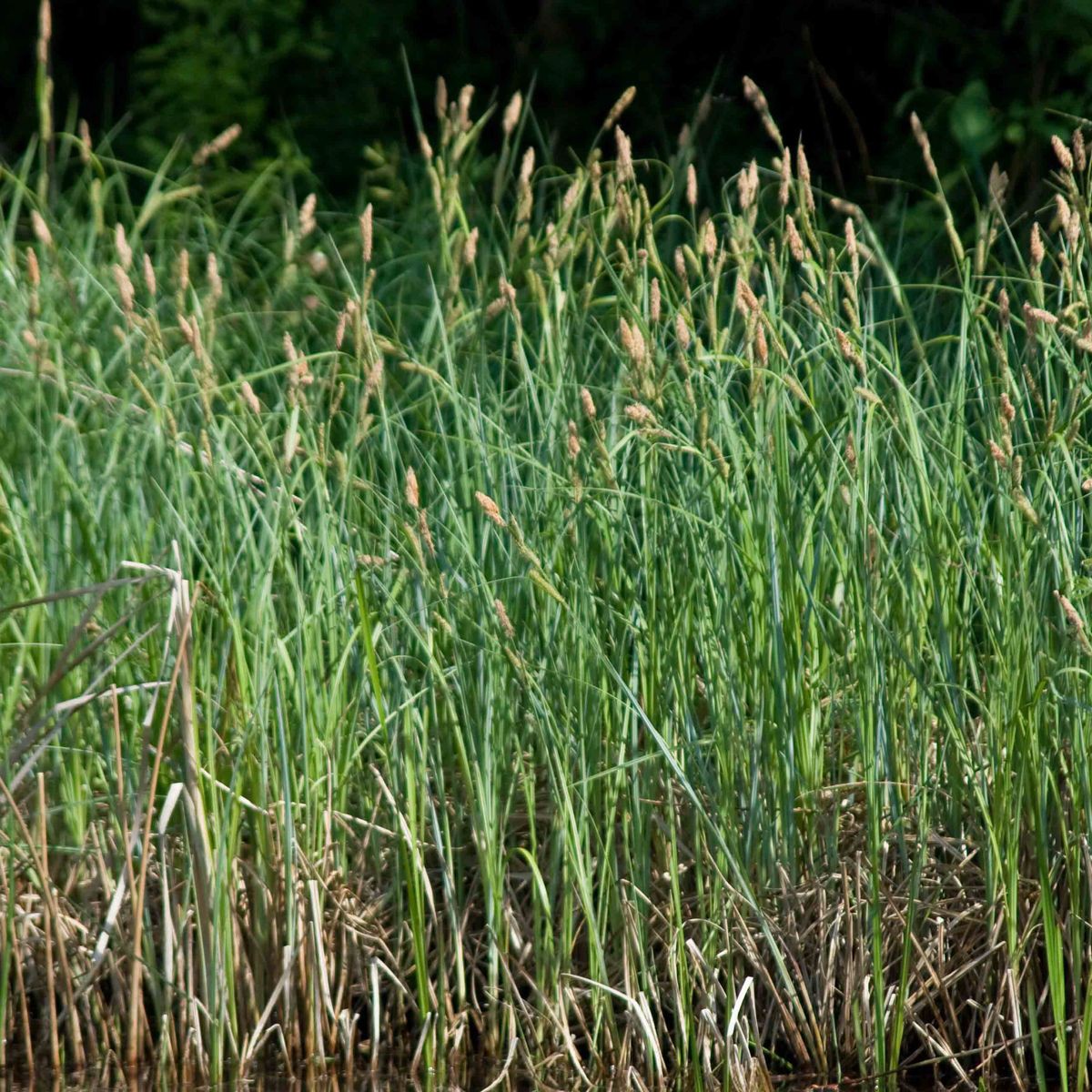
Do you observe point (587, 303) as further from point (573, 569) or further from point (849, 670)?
point (849, 670)

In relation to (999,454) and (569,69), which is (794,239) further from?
(569,69)

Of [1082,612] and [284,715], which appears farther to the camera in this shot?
[284,715]

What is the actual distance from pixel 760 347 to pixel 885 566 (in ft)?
1.51

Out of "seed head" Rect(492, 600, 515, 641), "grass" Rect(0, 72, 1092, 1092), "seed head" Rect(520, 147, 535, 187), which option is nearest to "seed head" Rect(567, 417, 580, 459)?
"grass" Rect(0, 72, 1092, 1092)

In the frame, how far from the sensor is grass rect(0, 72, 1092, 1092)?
2.22m

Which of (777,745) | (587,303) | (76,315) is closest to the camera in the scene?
(777,745)

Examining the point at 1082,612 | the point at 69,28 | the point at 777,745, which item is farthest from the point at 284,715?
the point at 69,28

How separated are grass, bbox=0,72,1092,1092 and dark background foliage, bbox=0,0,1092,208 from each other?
9.64 feet

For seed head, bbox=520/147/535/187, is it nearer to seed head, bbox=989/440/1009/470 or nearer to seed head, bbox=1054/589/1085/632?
seed head, bbox=989/440/1009/470

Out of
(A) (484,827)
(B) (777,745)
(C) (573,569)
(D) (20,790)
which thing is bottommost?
(D) (20,790)

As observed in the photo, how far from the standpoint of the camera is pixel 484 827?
2295mm

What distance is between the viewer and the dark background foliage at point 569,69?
540 cm

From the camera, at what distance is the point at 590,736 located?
2.32 meters

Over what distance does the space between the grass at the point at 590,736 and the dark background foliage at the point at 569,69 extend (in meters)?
2.94
